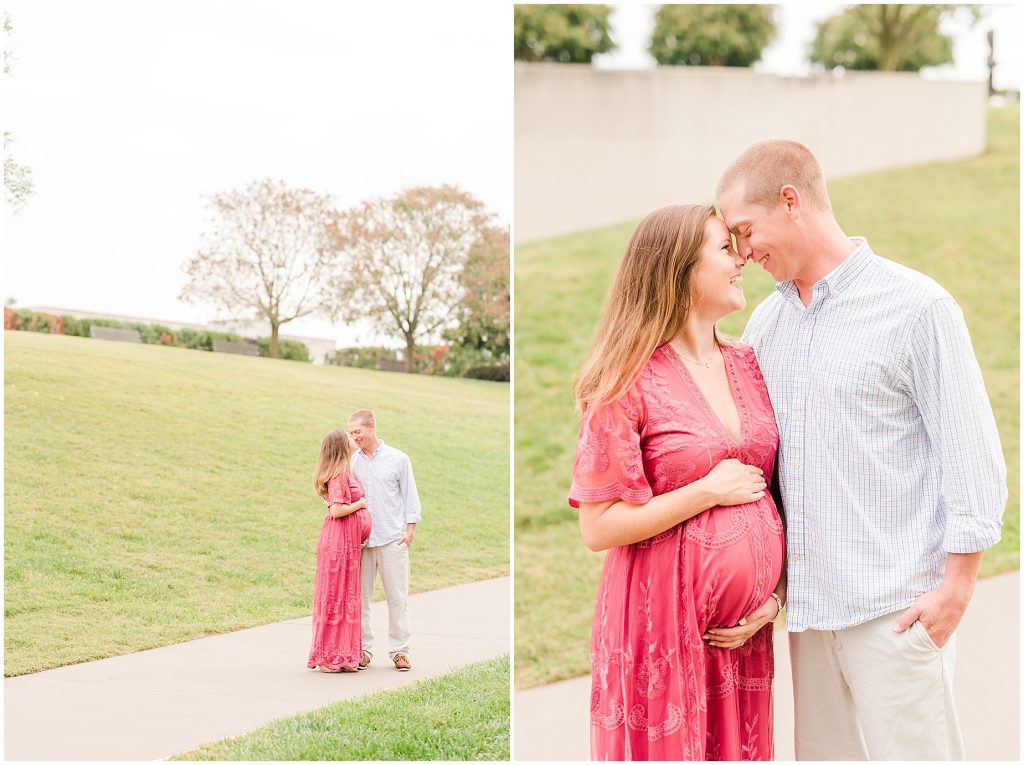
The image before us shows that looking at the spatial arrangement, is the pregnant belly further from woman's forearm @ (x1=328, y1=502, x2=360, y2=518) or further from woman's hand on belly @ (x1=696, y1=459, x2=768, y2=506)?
woman's forearm @ (x1=328, y1=502, x2=360, y2=518)

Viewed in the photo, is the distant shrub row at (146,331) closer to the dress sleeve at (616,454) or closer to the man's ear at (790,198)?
the dress sleeve at (616,454)

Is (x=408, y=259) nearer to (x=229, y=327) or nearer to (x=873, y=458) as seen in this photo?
(x=229, y=327)

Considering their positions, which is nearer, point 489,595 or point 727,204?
point 727,204

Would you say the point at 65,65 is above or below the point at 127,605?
above

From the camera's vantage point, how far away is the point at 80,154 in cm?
373

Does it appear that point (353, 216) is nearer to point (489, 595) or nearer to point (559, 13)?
point (489, 595)

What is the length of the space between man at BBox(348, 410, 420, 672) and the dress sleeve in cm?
152

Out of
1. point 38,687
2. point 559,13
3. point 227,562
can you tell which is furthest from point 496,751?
point 559,13

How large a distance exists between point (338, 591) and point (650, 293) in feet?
5.99

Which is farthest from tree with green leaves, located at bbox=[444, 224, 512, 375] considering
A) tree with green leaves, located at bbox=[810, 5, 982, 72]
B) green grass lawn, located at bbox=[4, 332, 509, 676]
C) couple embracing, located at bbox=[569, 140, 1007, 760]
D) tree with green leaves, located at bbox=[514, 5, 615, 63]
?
tree with green leaves, located at bbox=[810, 5, 982, 72]

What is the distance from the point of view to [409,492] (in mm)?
3848

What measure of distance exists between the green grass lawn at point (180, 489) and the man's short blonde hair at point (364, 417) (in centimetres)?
3

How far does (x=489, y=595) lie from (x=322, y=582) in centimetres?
62

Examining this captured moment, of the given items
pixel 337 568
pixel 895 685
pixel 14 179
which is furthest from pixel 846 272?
pixel 14 179
